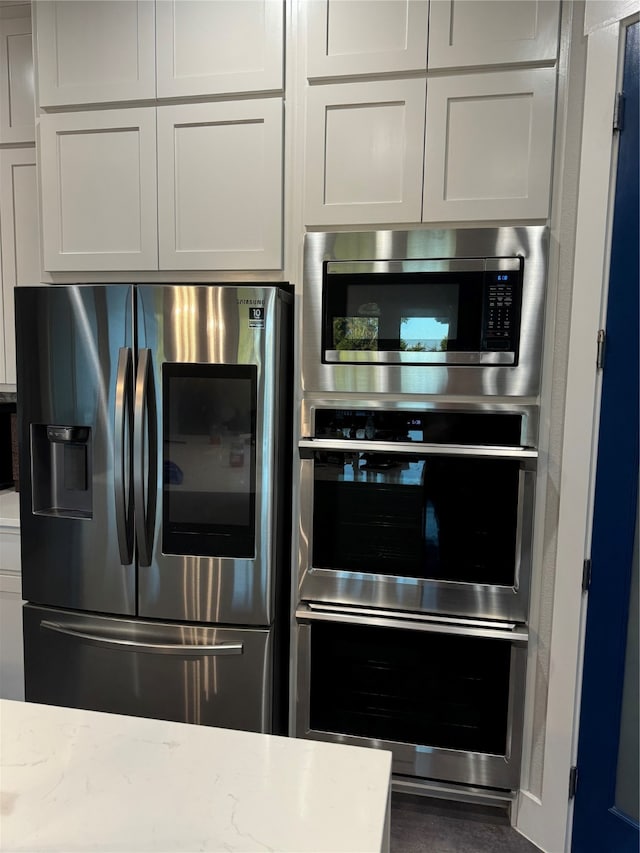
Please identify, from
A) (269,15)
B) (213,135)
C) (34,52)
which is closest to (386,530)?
(213,135)

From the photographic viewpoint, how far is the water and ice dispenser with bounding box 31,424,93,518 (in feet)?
6.29

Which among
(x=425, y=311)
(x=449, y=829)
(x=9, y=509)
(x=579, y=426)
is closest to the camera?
(x=579, y=426)

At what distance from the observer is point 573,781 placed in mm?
1759

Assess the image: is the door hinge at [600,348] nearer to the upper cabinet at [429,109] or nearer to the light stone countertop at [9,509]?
the upper cabinet at [429,109]

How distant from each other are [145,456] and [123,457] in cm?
7

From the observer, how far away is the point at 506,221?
1729mm

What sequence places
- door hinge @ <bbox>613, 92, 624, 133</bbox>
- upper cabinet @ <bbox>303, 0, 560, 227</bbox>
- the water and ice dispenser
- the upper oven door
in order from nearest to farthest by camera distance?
door hinge @ <bbox>613, 92, 624, 133</bbox>
upper cabinet @ <bbox>303, 0, 560, 227</bbox>
the upper oven door
the water and ice dispenser

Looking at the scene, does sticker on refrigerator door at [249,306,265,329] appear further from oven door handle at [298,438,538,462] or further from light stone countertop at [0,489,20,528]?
light stone countertop at [0,489,20,528]

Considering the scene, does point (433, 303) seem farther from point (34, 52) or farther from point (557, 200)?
point (34, 52)

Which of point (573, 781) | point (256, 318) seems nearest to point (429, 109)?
point (256, 318)

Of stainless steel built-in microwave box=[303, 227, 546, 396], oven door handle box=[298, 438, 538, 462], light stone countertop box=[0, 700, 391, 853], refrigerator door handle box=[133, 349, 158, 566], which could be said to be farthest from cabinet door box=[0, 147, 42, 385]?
light stone countertop box=[0, 700, 391, 853]

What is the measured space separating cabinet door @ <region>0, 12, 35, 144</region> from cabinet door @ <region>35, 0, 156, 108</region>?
387 mm

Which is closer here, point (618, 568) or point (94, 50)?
point (618, 568)

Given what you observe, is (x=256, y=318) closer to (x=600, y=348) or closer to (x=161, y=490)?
(x=161, y=490)
